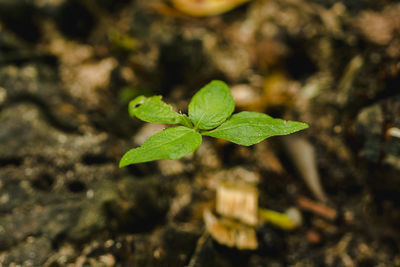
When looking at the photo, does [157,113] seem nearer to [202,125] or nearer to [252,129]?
[202,125]

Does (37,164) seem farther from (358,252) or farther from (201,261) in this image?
(358,252)

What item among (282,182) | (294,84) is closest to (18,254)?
(282,182)

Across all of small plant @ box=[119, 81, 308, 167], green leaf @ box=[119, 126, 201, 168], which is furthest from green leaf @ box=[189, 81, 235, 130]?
green leaf @ box=[119, 126, 201, 168]

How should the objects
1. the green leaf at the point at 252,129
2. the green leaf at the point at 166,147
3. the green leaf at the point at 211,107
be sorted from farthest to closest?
1. the green leaf at the point at 211,107
2. the green leaf at the point at 252,129
3. the green leaf at the point at 166,147

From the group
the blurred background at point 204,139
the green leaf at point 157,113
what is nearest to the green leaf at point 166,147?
the green leaf at point 157,113

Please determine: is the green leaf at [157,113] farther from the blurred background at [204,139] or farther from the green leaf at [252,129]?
the blurred background at [204,139]

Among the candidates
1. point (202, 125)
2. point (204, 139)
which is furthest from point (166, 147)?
point (204, 139)

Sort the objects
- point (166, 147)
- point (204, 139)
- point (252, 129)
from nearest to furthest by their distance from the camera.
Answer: point (166, 147), point (252, 129), point (204, 139)
